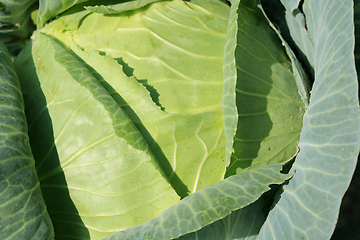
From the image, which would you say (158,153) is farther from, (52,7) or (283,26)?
(283,26)

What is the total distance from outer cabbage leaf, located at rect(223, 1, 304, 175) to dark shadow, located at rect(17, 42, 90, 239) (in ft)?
3.32

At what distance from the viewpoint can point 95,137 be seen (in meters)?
1.64

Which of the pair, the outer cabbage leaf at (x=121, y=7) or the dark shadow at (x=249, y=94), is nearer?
the dark shadow at (x=249, y=94)

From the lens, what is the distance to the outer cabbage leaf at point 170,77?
1706 mm

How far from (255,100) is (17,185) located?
1.45 meters

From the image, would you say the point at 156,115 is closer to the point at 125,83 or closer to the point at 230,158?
the point at 125,83

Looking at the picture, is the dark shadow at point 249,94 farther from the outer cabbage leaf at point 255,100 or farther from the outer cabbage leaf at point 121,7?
the outer cabbage leaf at point 121,7

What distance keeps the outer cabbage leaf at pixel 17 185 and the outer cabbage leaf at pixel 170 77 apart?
22.4 inches

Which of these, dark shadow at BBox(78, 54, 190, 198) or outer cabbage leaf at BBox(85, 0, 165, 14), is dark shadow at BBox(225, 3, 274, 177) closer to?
dark shadow at BBox(78, 54, 190, 198)

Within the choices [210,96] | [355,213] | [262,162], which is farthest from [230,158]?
[355,213]

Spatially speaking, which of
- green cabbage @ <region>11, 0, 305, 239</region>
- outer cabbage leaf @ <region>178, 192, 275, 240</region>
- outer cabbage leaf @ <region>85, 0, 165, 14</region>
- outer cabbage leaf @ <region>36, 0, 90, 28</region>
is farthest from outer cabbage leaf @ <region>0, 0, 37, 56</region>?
outer cabbage leaf @ <region>178, 192, 275, 240</region>

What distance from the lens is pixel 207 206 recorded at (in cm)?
144

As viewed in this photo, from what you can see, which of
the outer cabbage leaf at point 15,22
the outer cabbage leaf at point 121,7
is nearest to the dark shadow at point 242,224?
the outer cabbage leaf at point 121,7

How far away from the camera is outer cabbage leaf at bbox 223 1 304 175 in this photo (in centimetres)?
167
